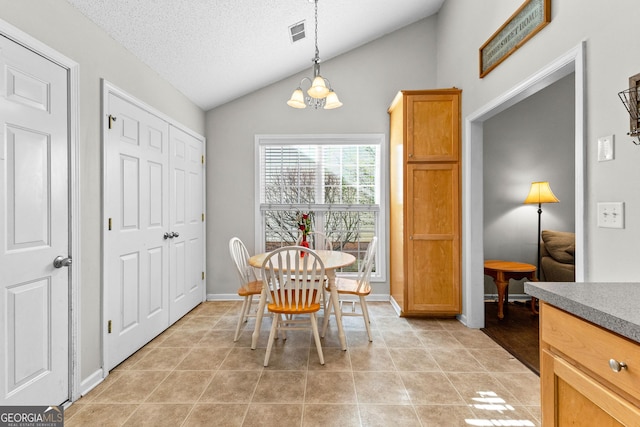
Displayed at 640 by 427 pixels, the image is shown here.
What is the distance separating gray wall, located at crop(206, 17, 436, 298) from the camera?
13.2 ft

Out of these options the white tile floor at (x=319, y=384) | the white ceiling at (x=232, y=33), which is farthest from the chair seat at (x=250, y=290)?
the white ceiling at (x=232, y=33)

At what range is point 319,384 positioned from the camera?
2.14 meters

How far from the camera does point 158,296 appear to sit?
2975 mm

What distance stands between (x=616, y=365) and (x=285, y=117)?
3851mm

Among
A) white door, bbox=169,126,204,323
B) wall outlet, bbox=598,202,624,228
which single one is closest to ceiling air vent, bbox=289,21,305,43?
white door, bbox=169,126,204,323

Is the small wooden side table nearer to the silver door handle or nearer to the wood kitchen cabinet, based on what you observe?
the wood kitchen cabinet

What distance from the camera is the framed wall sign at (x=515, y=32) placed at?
2.07m

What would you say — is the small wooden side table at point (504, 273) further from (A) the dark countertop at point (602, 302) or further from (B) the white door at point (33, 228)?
(B) the white door at point (33, 228)

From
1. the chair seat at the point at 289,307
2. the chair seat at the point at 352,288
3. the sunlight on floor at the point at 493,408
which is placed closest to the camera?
the sunlight on floor at the point at 493,408

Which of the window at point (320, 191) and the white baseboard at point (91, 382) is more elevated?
the window at point (320, 191)

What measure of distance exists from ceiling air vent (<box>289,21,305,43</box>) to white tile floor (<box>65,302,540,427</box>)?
2921 millimetres

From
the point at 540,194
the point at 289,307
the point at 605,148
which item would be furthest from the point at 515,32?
the point at 289,307

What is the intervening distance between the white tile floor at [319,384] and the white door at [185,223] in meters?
0.55

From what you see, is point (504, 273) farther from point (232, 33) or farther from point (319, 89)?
point (232, 33)
